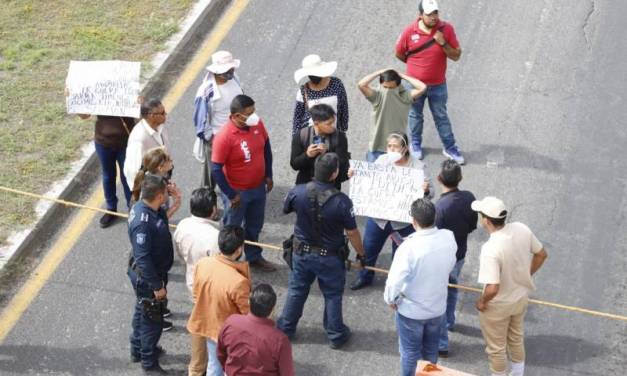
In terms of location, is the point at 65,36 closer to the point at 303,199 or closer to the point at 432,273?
the point at 303,199

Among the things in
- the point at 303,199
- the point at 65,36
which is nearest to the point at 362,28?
the point at 65,36

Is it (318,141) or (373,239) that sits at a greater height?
(318,141)

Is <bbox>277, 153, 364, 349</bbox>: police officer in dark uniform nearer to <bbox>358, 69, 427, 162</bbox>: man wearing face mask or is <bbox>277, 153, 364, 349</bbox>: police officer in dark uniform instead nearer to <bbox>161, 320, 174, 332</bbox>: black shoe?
<bbox>161, 320, 174, 332</bbox>: black shoe

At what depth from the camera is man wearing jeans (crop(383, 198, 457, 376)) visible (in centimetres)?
759

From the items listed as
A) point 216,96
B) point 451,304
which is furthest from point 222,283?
point 216,96

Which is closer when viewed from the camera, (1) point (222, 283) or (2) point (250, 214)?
(1) point (222, 283)

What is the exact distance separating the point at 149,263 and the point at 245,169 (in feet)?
5.53

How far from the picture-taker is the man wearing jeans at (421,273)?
24.9ft

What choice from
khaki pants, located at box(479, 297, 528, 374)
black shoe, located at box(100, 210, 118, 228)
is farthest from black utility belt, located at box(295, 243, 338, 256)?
black shoe, located at box(100, 210, 118, 228)

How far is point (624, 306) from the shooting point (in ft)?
30.6

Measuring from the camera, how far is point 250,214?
9.80 meters

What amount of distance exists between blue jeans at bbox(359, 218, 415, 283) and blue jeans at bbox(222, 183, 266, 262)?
1.09m

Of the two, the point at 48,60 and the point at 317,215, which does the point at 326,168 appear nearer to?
the point at 317,215

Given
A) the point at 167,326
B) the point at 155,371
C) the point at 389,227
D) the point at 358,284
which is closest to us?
the point at 155,371
